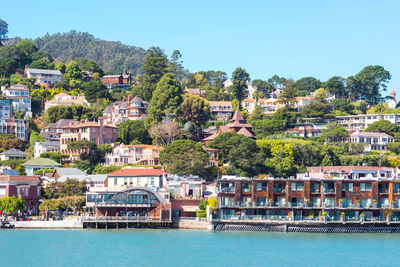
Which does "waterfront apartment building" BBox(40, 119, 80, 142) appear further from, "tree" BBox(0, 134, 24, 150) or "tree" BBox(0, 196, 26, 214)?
"tree" BBox(0, 196, 26, 214)

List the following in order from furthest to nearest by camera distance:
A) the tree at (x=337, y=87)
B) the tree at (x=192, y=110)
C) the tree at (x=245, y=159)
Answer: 1. the tree at (x=337, y=87)
2. the tree at (x=192, y=110)
3. the tree at (x=245, y=159)

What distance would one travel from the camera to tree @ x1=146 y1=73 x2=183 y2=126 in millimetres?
132875

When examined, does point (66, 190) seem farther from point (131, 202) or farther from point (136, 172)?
point (131, 202)

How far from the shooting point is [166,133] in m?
127

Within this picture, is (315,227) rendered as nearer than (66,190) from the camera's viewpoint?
Yes

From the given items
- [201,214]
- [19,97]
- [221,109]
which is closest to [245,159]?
[201,214]

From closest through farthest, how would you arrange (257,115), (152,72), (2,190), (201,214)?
(201,214), (2,190), (152,72), (257,115)

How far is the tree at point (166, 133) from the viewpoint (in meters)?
126

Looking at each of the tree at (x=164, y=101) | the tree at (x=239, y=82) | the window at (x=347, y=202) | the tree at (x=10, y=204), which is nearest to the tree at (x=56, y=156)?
the tree at (x=164, y=101)

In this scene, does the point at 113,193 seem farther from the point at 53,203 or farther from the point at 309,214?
the point at 309,214

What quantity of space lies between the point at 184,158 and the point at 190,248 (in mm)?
41500

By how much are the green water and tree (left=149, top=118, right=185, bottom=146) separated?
4642 centimetres

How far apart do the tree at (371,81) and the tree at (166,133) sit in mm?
77052

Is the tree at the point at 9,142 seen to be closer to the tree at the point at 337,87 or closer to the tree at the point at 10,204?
the tree at the point at 10,204
